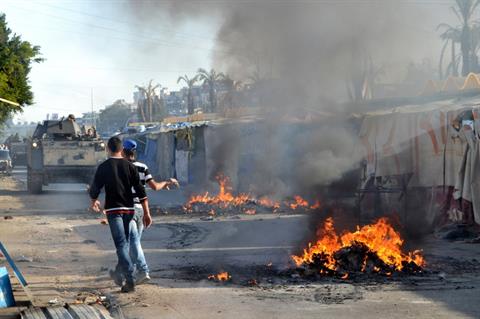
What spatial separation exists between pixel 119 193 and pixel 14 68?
1559cm

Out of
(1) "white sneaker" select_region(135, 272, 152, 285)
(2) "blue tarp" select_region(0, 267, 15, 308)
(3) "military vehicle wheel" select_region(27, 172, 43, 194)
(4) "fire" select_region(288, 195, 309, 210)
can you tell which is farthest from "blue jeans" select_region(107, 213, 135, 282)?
(3) "military vehicle wheel" select_region(27, 172, 43, 194)

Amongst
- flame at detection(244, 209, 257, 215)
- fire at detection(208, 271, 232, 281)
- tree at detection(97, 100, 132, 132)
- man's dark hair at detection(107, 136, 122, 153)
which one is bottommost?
flame at detection(244, 209, 257, 215)

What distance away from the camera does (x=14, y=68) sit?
22203 mm

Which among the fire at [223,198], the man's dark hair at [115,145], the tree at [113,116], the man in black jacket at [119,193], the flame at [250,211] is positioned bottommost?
the flame at [250,211]

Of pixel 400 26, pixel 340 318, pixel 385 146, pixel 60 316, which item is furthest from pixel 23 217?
pixel 340 318

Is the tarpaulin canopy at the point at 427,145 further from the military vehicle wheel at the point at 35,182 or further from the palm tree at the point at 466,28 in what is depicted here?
the palm tree at the point at 466,28

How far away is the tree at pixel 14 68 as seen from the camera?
21.2m

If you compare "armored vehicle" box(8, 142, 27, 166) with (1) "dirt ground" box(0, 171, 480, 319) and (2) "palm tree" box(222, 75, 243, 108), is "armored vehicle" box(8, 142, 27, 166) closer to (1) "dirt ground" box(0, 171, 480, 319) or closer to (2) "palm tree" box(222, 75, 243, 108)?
(2) "palm tree" box(222, 75, 243, 108)

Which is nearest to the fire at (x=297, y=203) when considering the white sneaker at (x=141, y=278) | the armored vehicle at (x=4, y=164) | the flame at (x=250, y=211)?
the flame at (x=250, y=211)

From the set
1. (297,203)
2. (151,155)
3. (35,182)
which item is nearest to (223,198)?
(297,203)

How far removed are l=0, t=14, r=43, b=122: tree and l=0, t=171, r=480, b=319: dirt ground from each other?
307 inches

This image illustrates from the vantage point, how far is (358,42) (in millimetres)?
12258

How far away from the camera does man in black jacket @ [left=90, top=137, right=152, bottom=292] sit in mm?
8003

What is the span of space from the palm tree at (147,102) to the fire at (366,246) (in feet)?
168
